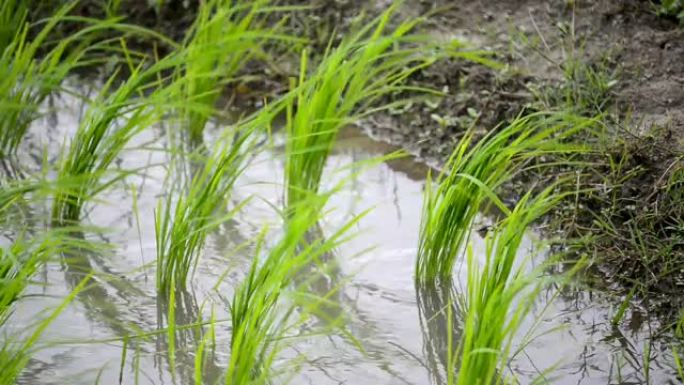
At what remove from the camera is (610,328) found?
8.99ft

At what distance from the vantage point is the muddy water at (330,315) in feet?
8.39

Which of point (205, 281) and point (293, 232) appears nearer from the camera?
point (293, 232)

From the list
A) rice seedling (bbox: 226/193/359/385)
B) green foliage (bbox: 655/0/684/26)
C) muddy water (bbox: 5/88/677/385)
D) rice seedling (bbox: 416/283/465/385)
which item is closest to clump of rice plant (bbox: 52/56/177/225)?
muddy water (bbox: 5/88/677/385)

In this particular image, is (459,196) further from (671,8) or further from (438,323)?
(671,8)

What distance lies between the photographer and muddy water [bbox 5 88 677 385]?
256cm

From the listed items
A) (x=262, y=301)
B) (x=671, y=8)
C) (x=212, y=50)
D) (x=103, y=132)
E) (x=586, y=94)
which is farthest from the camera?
(x=671, y=8)

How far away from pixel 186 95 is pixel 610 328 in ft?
6.11

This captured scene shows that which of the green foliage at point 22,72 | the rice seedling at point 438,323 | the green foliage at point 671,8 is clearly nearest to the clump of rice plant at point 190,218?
the green foliage at point 22,72

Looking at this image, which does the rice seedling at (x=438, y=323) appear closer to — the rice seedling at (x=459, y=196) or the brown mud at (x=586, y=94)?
the rice seedling at (x=459, y=196)

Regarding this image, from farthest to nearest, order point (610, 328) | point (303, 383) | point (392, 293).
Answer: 1. point (392, 293)
2. point (610, 328)
3. point (303, 383)

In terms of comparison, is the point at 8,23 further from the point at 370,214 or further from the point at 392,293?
the point at 392,293

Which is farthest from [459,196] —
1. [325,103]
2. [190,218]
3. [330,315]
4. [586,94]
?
[586,94]

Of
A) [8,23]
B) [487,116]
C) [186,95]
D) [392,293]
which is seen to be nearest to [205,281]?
[392,293]

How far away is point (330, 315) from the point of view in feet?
9.37
